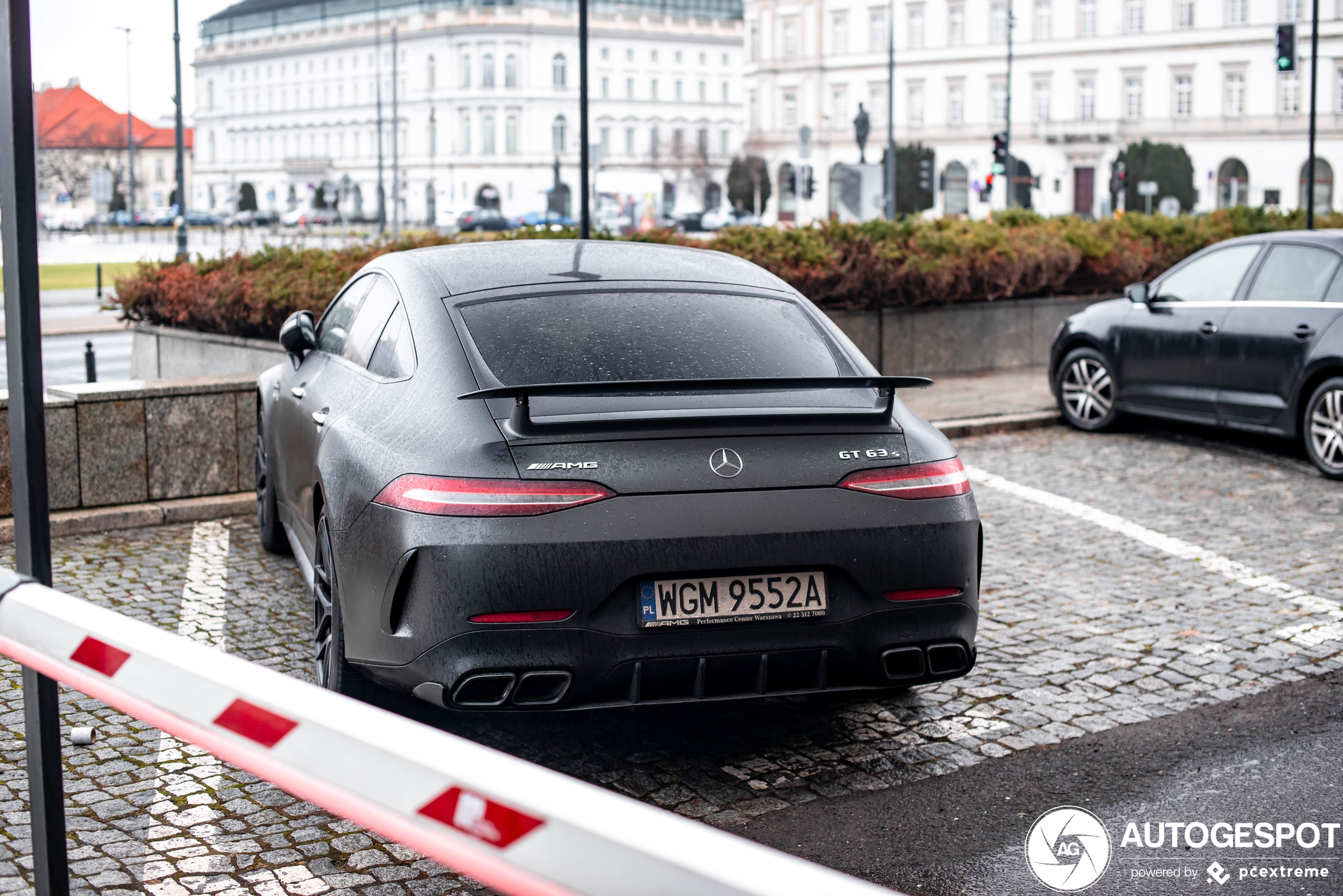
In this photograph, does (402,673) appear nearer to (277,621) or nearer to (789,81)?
(277,621)

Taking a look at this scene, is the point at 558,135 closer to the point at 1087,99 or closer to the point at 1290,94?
the point at 1087,99

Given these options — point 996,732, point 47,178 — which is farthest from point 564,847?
point 47,178

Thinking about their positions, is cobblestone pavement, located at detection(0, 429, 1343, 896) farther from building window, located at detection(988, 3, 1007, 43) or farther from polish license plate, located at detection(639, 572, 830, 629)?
building window, located at detection(988, 3, 1007, 43)

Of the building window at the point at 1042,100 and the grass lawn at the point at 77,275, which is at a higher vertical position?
the building window at the point at 1042,100

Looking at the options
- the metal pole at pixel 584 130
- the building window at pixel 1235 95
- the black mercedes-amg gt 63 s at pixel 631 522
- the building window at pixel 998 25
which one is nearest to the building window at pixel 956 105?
the building window at pixel 998 25

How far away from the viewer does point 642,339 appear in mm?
4770

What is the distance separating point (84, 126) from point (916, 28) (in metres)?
54.2

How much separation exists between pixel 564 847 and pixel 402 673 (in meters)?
2.53

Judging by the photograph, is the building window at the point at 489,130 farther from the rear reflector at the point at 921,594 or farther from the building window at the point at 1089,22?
the rear reflector at the point at 921,594

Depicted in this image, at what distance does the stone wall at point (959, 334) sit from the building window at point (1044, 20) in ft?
283

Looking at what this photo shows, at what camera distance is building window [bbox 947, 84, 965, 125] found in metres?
102

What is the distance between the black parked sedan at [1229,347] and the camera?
1001 cm

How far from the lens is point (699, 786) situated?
446cm


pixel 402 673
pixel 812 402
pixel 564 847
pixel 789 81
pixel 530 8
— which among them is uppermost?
pixel 530 8
